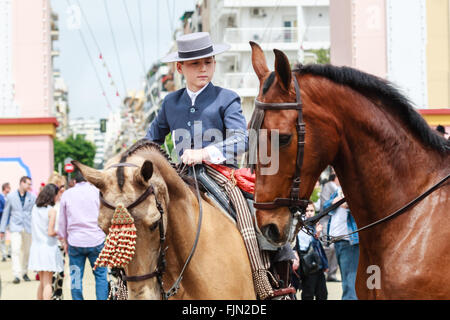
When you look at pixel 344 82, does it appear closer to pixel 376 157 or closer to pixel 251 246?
pixel 376 157

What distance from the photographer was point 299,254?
970cm

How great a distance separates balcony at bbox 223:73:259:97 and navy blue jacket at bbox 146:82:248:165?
3552cm

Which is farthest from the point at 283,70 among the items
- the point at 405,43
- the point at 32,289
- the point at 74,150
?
the point at 74,150

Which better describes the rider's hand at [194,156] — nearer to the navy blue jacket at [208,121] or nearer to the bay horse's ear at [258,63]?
the navy blue jacket at [208,121]

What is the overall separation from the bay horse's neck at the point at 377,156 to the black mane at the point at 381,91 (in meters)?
0.06

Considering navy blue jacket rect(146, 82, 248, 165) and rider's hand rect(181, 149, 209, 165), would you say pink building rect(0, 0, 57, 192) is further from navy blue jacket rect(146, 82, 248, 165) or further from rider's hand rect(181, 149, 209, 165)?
rider's hand rect(181, 149, 209, 165)

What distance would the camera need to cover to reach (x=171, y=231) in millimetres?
4355

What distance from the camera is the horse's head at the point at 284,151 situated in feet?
13.0

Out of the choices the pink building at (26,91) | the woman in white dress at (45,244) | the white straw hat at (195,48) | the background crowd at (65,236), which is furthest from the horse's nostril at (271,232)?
the pink building at (26,91)

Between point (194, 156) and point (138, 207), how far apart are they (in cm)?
88

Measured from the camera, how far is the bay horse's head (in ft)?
12.7

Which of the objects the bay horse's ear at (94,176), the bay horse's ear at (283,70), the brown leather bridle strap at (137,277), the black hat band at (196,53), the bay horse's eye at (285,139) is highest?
the black hat band at (196,53)

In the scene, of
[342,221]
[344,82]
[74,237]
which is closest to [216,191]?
[344,82]
